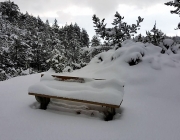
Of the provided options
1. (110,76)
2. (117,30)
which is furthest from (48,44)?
(110,76)

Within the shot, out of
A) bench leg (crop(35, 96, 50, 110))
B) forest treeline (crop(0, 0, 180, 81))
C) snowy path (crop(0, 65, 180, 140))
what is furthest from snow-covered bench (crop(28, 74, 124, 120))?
forest treeline (crop(0, 0, 180, 81))

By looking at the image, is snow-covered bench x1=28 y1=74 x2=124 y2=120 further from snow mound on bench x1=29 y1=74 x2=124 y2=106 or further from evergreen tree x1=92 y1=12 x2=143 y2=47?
evergreen tree x1=92 y1=12 x2=143 y2=47

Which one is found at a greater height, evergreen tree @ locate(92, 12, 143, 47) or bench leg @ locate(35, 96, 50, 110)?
evergreen tree @ locate(92, 12, 143, 47)

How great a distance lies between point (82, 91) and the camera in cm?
314

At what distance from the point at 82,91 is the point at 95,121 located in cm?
64

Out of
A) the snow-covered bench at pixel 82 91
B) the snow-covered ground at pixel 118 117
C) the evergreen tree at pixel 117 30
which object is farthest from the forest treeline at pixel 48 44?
the snow-covered bench at pixel 82 91

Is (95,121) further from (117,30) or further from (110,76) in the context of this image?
(117,30)

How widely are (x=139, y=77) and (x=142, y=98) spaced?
4.19 ft

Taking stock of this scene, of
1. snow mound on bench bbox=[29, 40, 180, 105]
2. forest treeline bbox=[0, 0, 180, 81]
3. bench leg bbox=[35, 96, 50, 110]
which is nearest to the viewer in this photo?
snow mound on bench bbox=[29, 40, 180, 105]

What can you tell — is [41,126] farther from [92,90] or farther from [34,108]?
[92,90]

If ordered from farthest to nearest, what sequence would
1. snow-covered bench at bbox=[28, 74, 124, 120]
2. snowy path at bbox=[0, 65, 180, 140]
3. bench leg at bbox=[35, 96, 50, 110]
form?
bench leg at bbox=[35, 96, 50, 110]
snow-covered bench at bbox=[28, 74, 124, 120]
snowy path at bbox=[0, 65, 180, 140]

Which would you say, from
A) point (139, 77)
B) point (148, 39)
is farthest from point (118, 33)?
point (139, 77)

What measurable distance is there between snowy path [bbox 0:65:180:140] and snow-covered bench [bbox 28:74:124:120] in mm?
366

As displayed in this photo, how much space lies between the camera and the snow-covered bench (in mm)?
2904
